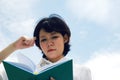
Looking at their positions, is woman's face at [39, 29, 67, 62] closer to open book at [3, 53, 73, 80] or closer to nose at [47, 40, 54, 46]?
nose at [47, 40, 54, 46]

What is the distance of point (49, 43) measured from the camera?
2.88m

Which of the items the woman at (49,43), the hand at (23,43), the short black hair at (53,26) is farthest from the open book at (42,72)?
the short black hair at (53,26)

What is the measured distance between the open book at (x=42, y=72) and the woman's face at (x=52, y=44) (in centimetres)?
54

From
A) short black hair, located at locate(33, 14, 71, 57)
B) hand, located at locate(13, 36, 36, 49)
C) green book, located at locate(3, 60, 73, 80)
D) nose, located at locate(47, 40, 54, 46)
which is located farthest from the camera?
short black hair, located at locate(33, 14, 71, 57)

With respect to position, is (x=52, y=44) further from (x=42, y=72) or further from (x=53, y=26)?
(x=42, y=72)

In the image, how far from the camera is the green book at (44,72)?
2256 mm

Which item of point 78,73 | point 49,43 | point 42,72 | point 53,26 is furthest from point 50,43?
point 42,72

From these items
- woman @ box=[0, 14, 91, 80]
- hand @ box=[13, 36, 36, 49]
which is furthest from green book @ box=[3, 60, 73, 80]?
hand @ box=[13, 36, 36, 49]

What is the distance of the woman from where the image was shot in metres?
2.91

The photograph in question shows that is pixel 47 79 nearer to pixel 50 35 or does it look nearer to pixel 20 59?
pixel 20 59

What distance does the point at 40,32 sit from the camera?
3.12m

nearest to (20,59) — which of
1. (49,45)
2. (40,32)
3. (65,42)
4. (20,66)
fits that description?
(20,66)

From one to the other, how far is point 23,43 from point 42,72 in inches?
33.5

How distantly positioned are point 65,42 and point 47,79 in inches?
43.0
